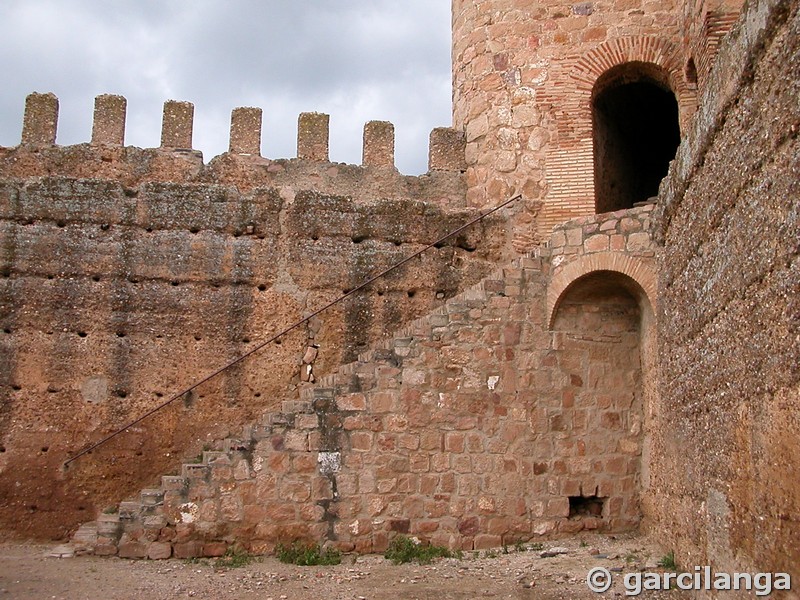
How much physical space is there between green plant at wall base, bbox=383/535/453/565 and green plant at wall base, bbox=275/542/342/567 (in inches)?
18.8

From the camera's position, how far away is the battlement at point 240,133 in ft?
33.0

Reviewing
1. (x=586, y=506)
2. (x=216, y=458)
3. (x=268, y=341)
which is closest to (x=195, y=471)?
(x=216, y=458)

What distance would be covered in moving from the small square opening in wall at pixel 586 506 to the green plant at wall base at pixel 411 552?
→ 4.45 feet

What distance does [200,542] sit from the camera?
7176 mm

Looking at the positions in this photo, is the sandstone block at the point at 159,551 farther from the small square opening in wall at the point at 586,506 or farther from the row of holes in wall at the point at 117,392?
the small square opening in wall at the point at 586,506

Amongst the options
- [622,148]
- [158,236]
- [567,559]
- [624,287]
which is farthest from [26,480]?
[622,148]

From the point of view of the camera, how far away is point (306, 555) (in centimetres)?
713

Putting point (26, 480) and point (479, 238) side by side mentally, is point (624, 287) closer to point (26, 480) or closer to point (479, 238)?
point (479, 238)

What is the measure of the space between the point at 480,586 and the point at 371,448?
1.72m

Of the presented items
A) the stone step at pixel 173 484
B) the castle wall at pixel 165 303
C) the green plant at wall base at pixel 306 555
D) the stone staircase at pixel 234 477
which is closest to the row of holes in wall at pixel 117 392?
the castle wall at pixel 165 303

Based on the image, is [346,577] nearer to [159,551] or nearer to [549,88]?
[159,551]

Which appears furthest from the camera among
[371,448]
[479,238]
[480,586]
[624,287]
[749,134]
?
[479,238]

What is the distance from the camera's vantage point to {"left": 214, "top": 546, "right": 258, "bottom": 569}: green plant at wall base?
6.94 m

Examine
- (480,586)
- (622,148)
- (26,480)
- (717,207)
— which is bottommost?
(480,586)
